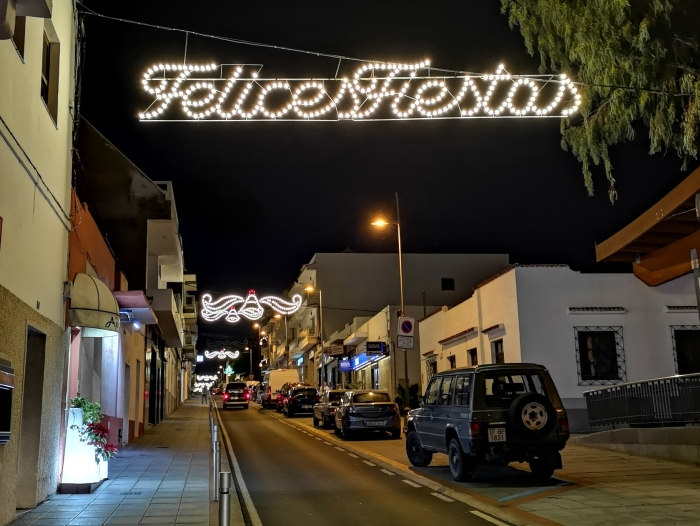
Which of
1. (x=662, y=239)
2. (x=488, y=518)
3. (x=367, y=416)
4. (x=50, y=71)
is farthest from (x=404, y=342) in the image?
(x=50, y=71)

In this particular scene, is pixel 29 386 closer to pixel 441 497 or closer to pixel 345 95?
pixel 441 497

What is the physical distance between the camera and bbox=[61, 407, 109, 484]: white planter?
11898 millimetres

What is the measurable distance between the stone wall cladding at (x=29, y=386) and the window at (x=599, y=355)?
15.4 meters

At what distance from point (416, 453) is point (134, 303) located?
8.13 metres

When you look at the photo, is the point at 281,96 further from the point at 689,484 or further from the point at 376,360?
the point at 376,360

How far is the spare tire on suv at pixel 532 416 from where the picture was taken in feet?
41.2

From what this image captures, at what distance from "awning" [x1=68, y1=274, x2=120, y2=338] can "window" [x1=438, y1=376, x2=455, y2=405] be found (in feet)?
21.3

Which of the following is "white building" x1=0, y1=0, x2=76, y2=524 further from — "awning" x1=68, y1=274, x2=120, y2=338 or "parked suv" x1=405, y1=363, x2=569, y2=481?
"parked suv" x1=405, y1=363, x2=569, y2=481

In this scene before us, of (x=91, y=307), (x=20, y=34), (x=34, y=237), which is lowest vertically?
(x=91, y=307)

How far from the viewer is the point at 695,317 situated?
22.5 metres

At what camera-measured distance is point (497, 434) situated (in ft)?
41.2

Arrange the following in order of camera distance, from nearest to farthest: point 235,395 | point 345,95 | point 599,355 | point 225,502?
point 225,502, point 345,95, point 599,355, point 235,395

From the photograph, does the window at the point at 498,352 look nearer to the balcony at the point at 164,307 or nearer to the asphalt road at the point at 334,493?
the asphalt road at the point at 334,493

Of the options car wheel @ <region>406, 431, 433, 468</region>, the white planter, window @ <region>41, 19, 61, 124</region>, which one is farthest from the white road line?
window @ <region>41, 19, 61, 124</region>
